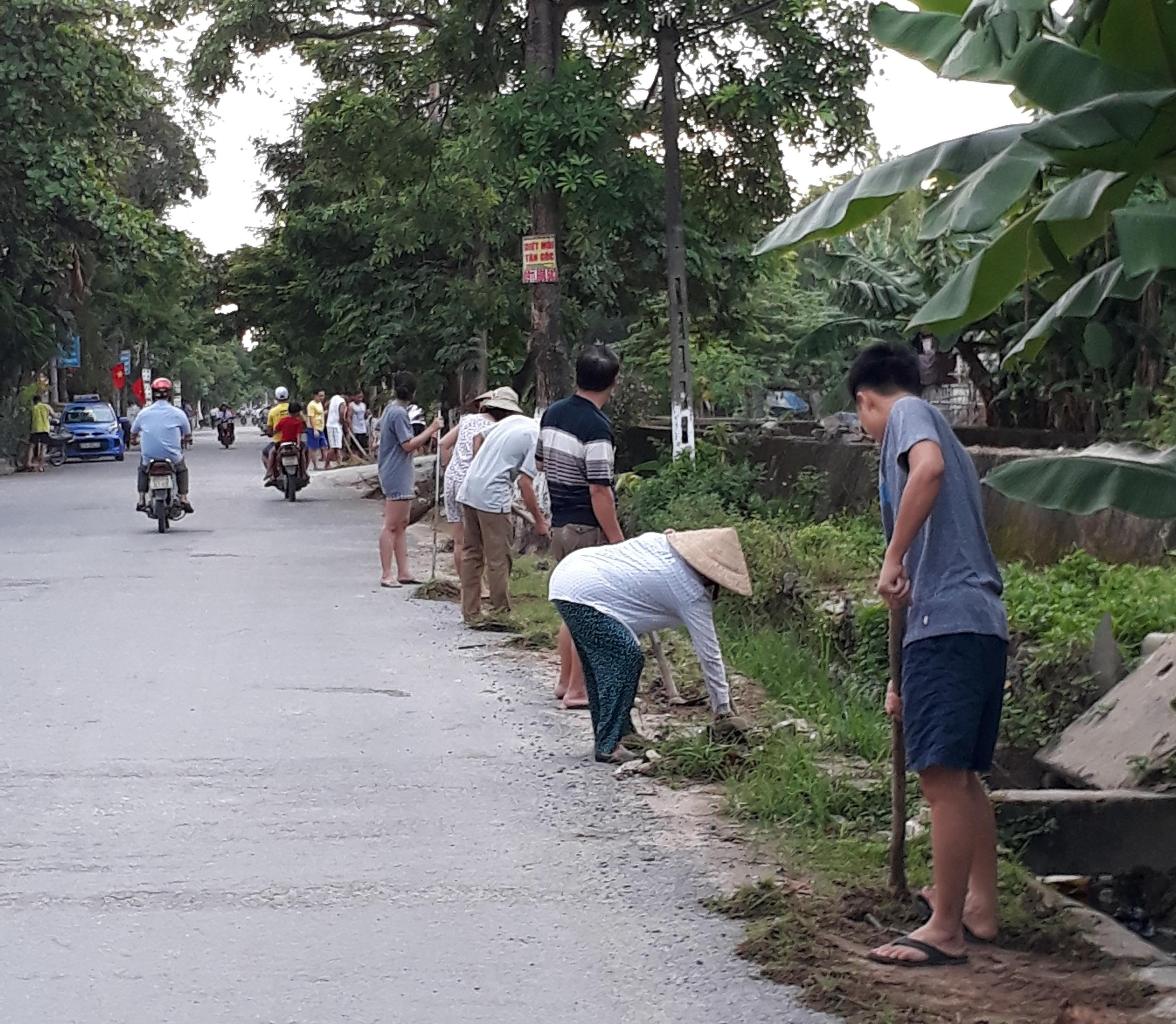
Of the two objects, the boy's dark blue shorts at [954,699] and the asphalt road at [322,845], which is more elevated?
the boy's dark blue shorts at [954,699]

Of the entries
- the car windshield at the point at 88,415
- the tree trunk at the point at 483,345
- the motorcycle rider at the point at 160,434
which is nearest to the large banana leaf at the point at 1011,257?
the motorcycle rider at the point at 160,434

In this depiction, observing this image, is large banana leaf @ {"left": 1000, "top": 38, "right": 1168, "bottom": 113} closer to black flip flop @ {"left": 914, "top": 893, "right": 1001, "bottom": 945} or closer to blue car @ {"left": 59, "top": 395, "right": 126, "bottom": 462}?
black flip flop @ {"left": 914, "top": 893, "right": 1001, "bottom": 945}

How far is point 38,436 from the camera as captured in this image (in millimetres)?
38125

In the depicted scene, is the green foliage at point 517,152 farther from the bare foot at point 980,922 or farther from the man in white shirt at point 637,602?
the bare foot at point 980,922

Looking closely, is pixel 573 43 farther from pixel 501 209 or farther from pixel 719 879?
pixel 719 879

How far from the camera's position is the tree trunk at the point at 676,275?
52.0 feet

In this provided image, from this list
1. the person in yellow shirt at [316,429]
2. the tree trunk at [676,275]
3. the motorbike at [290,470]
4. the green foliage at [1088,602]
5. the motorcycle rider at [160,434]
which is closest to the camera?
the green foliage at [1088,602]

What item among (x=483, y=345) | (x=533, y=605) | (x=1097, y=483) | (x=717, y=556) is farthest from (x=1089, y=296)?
(x=483, y=345)

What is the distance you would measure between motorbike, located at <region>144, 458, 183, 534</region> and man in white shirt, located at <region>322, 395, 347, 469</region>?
17589 millimetres

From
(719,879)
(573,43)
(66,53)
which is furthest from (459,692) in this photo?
(66,53)

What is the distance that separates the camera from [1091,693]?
7465mm

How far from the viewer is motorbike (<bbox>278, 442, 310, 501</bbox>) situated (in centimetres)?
2577

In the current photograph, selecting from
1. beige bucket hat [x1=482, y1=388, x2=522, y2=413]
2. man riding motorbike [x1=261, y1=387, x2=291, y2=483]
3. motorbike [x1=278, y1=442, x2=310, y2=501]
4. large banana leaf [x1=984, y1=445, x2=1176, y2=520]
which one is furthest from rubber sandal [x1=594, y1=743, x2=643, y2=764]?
motorbike [x1=278, y1=442, x2=310, y2=501]

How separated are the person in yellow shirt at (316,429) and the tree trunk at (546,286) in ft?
65.5
